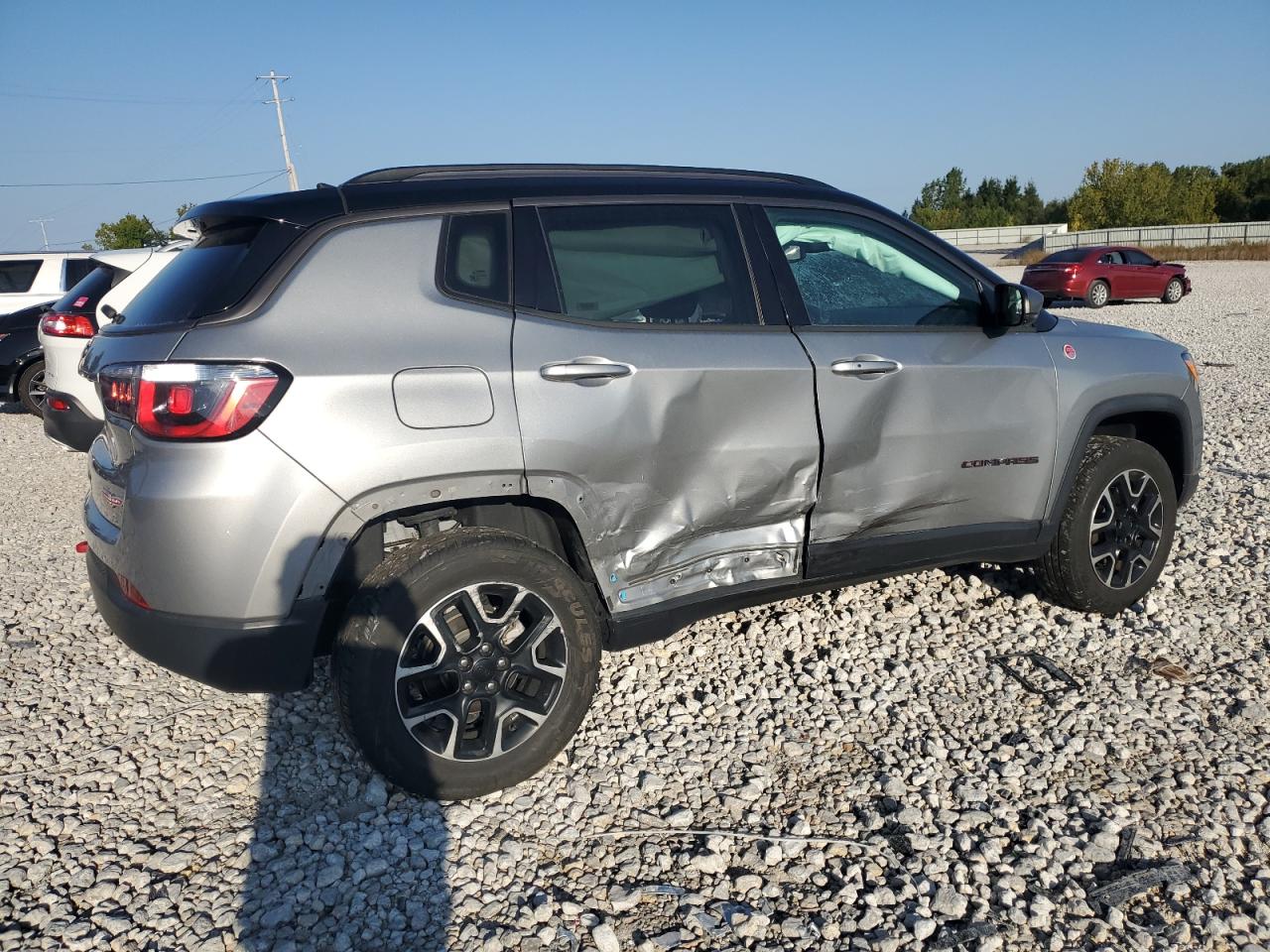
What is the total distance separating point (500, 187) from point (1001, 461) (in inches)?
87.5

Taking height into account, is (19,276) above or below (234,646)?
above

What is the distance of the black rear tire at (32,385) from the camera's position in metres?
10.3

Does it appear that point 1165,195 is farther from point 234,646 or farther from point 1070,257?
point 234,646

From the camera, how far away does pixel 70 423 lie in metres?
6.32

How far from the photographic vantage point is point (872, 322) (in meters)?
3.70

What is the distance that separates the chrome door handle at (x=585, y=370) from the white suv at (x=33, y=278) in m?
11.6

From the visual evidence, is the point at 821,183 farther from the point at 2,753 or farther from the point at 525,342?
the point at 2,753

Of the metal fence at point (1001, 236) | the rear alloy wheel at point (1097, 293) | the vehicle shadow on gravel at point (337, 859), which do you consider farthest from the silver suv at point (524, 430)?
the metal fence at point (1001, 236)

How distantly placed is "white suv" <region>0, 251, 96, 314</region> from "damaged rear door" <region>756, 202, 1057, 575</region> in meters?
11.6

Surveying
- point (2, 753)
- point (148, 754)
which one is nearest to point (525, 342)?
point (148, 754)

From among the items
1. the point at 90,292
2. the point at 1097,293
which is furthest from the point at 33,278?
the point at 1097,293

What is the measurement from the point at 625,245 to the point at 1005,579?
2.74 m

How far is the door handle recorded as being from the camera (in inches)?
137

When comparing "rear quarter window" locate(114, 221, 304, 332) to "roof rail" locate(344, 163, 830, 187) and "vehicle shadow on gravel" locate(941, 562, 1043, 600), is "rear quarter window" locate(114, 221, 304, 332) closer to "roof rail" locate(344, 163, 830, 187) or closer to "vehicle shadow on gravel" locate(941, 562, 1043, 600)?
"roof rail" locate(344, 163, 830, 187)
